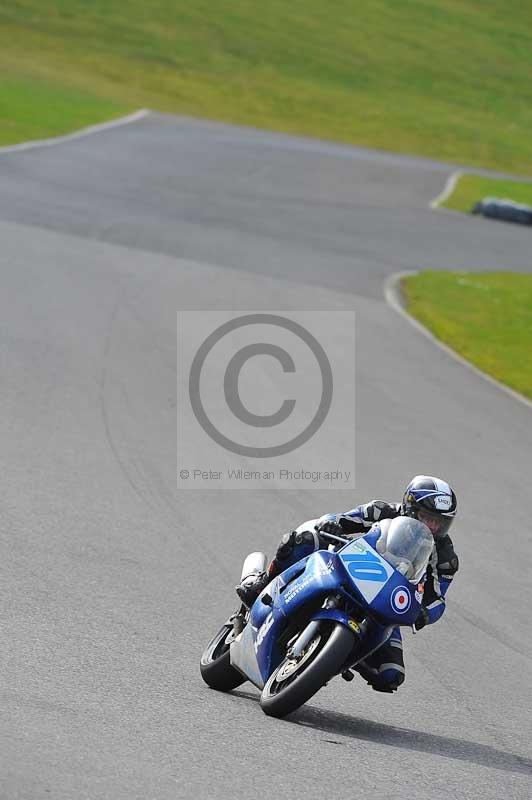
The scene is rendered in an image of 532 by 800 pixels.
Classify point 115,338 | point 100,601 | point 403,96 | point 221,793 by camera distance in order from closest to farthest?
point 221,793 → point 100,601 → point 115,338 → point 403,96

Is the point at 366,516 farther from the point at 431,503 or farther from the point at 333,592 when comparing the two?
the point at 333,592

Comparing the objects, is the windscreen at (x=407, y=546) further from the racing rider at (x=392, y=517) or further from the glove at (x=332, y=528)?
the glove at (x=332, y=528)

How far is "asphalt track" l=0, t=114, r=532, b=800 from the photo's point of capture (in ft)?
20.1

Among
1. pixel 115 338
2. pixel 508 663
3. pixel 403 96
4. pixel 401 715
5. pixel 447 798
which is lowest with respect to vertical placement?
pixel 403 96

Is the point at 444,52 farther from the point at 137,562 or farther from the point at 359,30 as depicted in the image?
the point at 137,562

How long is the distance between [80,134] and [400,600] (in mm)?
35213

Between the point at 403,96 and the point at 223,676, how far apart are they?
62637mm

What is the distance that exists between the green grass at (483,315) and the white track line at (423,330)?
0.16m

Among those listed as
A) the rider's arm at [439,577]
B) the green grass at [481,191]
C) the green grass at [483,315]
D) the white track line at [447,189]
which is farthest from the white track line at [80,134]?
the rider's arm at [439,577]

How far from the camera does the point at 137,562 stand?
955 centimetres

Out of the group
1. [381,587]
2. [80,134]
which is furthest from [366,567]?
[80,134]

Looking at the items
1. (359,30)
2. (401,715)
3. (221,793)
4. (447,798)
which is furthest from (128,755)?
(359,30)

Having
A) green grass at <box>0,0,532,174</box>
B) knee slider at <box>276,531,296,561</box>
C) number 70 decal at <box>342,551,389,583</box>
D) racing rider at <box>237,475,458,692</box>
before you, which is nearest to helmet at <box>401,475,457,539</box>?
racing rider at <box>237,475,458,692</box>

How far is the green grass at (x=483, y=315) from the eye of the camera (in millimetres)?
20359
